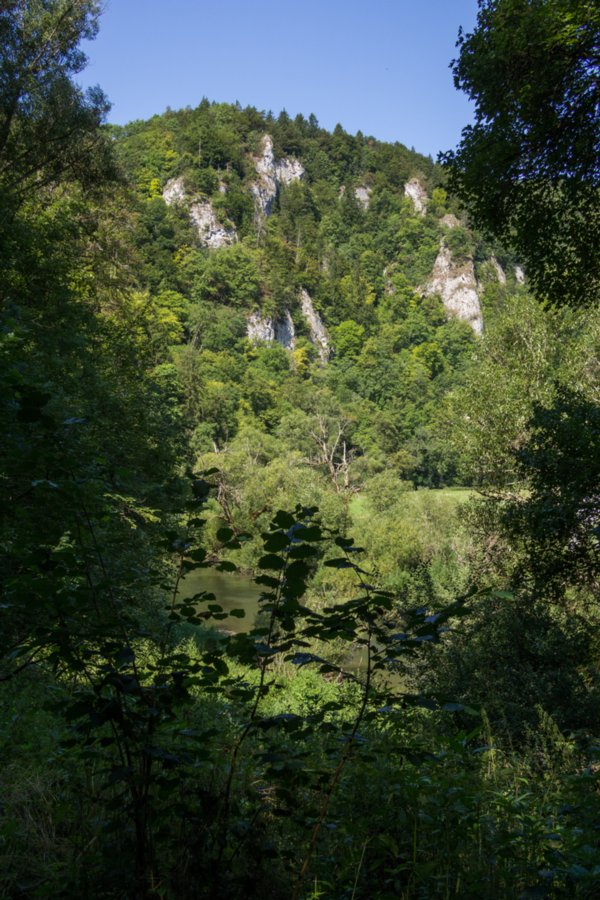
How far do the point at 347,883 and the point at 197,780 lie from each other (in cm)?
96

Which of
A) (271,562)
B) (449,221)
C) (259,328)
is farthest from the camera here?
→ (449,221)

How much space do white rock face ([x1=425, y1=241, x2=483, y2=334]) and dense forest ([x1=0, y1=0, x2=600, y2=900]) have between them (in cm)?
9455

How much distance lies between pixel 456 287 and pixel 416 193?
4878 cm

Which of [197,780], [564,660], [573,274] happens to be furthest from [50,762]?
[564,660]

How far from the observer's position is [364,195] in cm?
17525

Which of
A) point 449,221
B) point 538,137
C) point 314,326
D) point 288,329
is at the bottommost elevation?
point 538,137

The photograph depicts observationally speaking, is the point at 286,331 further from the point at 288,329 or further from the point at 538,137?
the point at 538,137

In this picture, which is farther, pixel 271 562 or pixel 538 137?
pixel 538 137

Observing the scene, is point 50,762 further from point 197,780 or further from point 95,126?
point 95,126

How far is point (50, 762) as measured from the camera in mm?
3979

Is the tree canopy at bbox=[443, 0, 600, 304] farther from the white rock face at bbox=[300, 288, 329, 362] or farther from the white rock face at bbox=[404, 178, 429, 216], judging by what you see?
the white rock face at bbox=[404, 178, 429, 216]

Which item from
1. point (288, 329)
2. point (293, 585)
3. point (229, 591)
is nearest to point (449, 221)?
point (288, 329)

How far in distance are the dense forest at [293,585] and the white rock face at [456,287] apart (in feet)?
310

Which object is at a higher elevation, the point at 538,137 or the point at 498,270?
the point at 498,270
